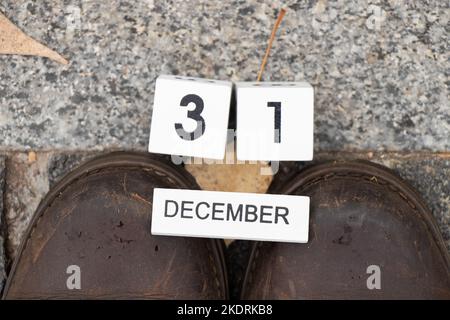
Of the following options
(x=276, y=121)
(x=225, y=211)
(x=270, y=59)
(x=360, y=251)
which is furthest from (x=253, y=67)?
(x=360, y=251)

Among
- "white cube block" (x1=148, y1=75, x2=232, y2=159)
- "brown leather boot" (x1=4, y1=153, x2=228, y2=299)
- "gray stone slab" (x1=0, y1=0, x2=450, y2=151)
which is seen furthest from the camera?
"gray stone slab" (x1=0, y1=0, x2=450, y2=151)

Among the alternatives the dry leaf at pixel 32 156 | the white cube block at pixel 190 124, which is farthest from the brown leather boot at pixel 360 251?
the dry leaf at pixel 32 156

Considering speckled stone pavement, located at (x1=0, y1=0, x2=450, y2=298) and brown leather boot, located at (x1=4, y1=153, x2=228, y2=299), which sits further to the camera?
speckled stone pavement, located at (x1=0, y1=0, x2=450, y2=298)

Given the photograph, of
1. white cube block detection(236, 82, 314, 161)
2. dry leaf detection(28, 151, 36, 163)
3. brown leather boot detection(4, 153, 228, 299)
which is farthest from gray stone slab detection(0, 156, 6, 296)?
white cube block detection(236, 82, 314, 161)

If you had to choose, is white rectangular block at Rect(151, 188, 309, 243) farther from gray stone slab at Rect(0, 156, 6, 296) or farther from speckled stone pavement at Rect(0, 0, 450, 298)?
gray stone slab at Rect(0, 156, 6, 296)

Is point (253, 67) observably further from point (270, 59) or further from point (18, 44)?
point (18, 44)

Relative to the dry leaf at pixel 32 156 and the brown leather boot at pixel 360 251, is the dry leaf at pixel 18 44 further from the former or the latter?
the brown leather boot at pixel 360 251
